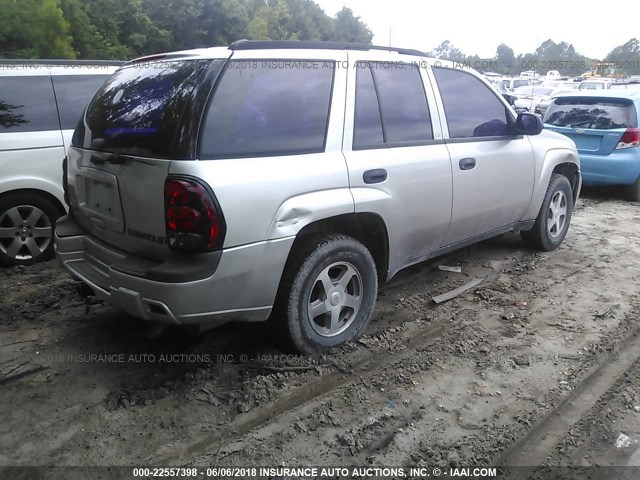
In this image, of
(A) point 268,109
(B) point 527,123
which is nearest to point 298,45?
(A) point 268,109

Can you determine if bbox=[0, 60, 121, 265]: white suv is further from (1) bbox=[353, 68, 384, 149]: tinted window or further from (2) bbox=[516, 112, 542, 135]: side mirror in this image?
(2) bbox=[516, 112, 542, 135]: side mirror

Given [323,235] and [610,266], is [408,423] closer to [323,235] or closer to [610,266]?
[323,235]

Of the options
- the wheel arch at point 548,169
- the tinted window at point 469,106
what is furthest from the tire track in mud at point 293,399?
the wheel arch at point 548,169

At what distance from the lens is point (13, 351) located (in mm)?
3541

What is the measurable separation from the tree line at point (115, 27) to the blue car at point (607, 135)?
10.8 m

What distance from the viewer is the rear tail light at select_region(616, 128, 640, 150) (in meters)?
7.76

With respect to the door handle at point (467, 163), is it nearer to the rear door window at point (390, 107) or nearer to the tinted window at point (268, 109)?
the rear door window at point (390, 107)

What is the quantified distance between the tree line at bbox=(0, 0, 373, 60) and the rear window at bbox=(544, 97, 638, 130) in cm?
1054

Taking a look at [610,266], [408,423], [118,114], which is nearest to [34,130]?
[118,114]

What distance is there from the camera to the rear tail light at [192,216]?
271 cm

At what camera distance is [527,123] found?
4660mm

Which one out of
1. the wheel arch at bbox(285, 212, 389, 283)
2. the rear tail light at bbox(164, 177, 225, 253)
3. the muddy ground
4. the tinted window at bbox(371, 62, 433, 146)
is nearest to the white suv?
the muddy ground

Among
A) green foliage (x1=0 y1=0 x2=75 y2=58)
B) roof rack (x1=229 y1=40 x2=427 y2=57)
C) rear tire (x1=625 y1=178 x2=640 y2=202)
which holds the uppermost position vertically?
green foliage (x1=0 y1=0 x2=75 y2=58)

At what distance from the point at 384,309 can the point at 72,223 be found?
7.51ft
